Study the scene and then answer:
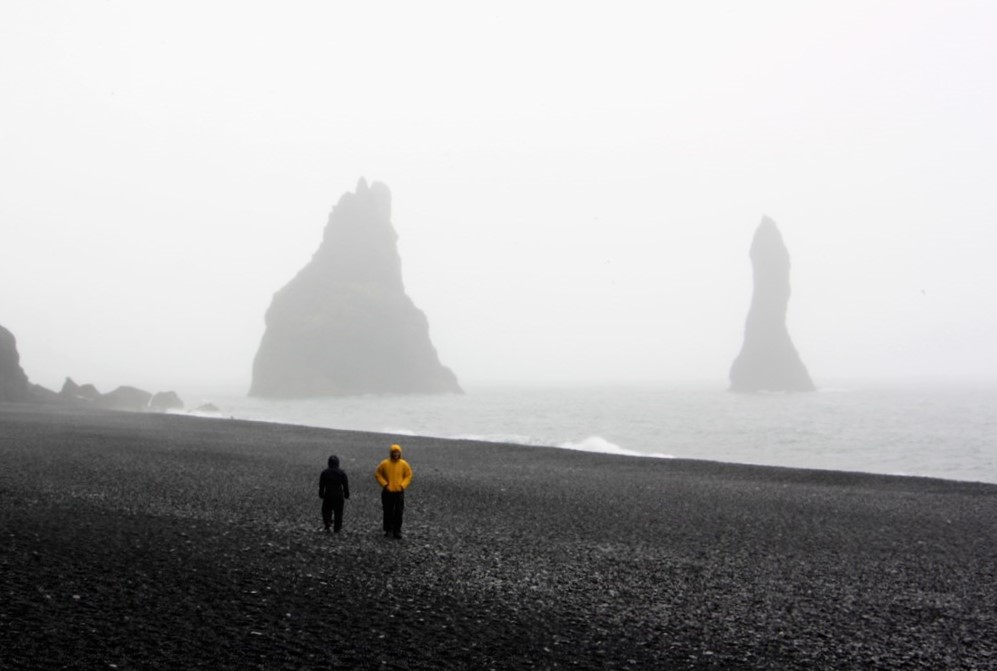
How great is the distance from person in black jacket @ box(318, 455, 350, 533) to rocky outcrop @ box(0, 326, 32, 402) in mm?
67450

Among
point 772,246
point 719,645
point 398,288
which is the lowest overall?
point 719,645

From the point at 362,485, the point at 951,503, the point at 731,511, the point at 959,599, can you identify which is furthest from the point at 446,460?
the point at 959,599

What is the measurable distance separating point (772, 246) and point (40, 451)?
17019cm

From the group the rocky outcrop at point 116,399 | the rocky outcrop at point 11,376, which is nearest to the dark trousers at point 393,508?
the rocky outcrop at point 11,376

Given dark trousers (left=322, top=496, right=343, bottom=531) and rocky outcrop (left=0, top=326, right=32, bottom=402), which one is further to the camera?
rocky outcrop (left=0, top=326, right=32, bottom=402)

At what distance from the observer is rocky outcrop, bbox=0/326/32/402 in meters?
71.4

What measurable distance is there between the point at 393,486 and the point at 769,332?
165473mm

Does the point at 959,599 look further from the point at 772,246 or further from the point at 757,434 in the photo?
the point at 772,246

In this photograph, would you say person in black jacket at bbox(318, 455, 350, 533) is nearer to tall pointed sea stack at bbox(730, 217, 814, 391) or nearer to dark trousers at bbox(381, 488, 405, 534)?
dark trousers at bbox(381, 488, 405, 534)

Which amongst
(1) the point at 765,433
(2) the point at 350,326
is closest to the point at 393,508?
(1) the point at 765,433

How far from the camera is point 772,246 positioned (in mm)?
177875

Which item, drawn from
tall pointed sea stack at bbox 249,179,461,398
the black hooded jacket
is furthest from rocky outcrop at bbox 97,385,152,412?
the black hooded jacket

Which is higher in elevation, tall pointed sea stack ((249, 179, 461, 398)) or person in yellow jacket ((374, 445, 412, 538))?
tall pointed sea stack ((249, 179, 461, 398))

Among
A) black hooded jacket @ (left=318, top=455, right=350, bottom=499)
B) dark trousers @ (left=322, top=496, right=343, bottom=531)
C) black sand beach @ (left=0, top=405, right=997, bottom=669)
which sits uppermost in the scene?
black hooded jacket @ (left=318, top=455, right=350, bottom=499)
